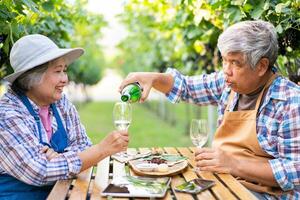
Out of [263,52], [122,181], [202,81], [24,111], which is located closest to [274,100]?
[263,52]

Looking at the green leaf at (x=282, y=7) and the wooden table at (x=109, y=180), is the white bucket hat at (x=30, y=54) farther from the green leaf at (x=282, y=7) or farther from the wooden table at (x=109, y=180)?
the green leaf at (x=282, y=7)

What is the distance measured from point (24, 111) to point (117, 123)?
52 centimetres

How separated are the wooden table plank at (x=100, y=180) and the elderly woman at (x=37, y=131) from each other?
10 centimetres

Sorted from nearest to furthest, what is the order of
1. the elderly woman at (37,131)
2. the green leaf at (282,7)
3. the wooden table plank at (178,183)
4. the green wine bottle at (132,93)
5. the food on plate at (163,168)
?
the wooden table plank at (178,183)
the elderly woman at (37,131)
the food on plate at (163,168)
the green wine bottle at (132,93)
the green leaf at (282,7)

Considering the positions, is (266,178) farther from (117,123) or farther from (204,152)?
(117,123)

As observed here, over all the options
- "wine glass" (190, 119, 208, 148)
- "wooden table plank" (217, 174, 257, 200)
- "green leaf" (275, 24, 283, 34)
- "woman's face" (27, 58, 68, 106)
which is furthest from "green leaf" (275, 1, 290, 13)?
"woman's face" (27, 58, 68, 106)

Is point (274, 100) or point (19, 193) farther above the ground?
point (274, 100)

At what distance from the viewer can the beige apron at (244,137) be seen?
299 centimetres

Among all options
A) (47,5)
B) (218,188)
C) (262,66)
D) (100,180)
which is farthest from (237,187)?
(47,5)

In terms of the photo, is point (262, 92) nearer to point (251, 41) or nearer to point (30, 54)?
point (251, 41)

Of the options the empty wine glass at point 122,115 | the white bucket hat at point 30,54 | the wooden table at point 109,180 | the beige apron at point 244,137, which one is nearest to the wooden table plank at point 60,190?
the wooden table at point 109,180

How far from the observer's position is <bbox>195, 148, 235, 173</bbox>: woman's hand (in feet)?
9.16

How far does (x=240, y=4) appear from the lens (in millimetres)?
3672

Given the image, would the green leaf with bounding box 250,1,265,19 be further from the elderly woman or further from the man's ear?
the elderly woman
